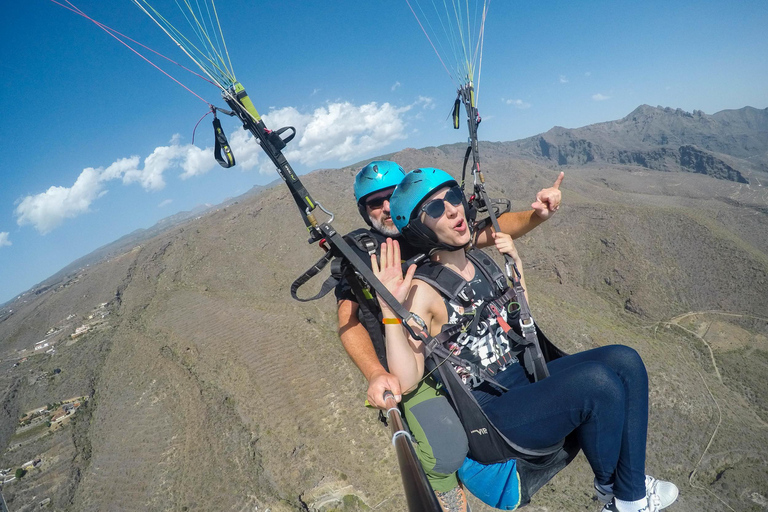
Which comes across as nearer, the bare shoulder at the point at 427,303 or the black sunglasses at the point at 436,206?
the bare shoulder at the point at 427,303

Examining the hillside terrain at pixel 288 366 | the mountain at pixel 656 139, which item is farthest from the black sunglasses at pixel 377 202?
the mountain at pixel 656 139

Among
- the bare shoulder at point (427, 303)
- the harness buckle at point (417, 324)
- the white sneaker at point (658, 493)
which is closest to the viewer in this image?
the harness buckle at point (417, 324)

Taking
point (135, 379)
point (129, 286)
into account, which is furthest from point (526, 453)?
point (129, 286)

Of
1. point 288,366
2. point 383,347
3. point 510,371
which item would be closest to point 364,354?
point 383,347

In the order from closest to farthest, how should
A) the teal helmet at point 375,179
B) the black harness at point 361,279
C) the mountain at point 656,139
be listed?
the black harness at point 361,279
the teal helmet at point 375,179
the mountain at point 656,139

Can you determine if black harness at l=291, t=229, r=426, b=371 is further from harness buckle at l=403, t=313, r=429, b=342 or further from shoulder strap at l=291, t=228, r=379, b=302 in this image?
harness buckle at l=403, t=313, r=429, b=342

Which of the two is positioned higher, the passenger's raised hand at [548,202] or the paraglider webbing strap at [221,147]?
the paraglider webbing strap at [221,147]

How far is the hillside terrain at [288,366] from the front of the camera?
11031 mm

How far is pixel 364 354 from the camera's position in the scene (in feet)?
9.37

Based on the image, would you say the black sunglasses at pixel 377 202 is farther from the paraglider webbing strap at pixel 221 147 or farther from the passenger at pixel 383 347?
the paraglider webbing strap at pixel 221 147

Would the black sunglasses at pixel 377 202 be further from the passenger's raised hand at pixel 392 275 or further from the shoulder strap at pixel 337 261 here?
the passenger's raised hand at pixel 392 275

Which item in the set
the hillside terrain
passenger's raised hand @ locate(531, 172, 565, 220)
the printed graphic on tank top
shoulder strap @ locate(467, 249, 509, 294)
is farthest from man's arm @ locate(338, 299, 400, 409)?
the hillside terrain

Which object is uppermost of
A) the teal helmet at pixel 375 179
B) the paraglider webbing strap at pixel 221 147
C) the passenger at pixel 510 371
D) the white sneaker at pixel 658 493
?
the paraglider webbing strap at pixel 221 147

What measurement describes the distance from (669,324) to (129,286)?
1539 inches
